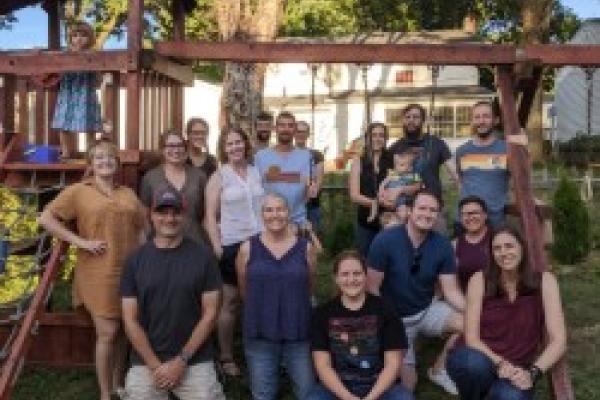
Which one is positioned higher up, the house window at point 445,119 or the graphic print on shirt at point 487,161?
the house window at point 445,119

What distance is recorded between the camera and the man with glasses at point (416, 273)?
16.6ft

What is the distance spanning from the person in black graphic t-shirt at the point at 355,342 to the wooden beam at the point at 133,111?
2.12 metres

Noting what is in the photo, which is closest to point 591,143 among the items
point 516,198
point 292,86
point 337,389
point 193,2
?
point 292,86

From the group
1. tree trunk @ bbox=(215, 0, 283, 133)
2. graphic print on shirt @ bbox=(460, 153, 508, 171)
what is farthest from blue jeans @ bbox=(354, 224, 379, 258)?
tree trunk @ bbox=(215, 0, 283, 133)

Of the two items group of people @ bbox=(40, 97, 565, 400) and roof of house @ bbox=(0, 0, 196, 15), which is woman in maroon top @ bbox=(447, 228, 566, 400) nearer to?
group of people @ bbox=(40, 97, 565, 400)

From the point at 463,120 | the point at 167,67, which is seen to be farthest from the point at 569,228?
the point at 463,120

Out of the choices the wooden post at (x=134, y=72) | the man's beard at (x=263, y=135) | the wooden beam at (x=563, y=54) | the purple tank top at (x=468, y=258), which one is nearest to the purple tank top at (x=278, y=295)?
the purple tank top at (x=468, y=258)

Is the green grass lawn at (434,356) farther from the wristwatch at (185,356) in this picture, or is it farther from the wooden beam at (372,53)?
the wooden beam at (372,53)

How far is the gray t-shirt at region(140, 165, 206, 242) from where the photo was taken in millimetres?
5469

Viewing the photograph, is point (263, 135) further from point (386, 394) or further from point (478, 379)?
point (478, 379)

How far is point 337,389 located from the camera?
4.48 metres

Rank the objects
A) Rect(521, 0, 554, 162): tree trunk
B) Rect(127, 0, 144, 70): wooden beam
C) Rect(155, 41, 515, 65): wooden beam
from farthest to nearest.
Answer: Rect(521, 0, 554, 162): tree trunk
Rect(155, 41, 515, 65): wooden beam
Rect(127, 0, 144, 70): wooden beam

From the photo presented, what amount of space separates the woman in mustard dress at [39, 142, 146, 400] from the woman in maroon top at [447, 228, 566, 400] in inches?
78.7

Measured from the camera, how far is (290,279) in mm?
4953
